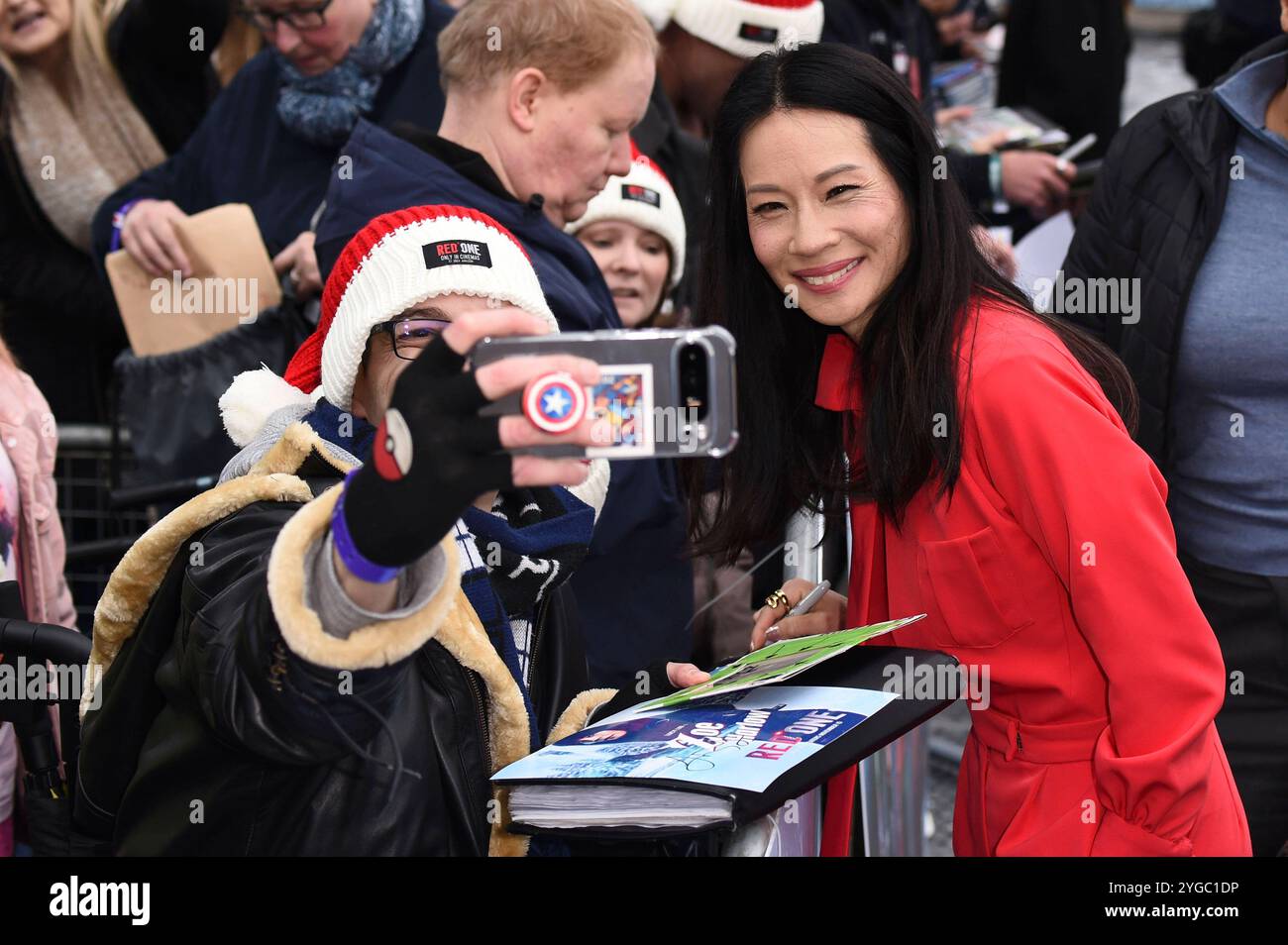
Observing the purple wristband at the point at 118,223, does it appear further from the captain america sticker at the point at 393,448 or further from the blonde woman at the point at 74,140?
the captain america sticker at the point at 393,448

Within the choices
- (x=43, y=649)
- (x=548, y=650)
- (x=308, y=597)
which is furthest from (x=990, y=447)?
(x=43, y=649)

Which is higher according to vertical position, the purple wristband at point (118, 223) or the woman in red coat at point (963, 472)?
the purple wristband at point (118, 223)

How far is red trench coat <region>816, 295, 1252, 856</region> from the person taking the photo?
226cm

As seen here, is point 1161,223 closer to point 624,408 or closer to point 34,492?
point 624,408

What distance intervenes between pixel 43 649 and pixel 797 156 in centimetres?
145

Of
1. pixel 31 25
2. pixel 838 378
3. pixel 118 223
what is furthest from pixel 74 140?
pixel 838 378

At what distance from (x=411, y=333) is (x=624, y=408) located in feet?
2.60

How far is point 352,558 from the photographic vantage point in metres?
1.66

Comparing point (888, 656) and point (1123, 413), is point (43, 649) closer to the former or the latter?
point (888, 656)

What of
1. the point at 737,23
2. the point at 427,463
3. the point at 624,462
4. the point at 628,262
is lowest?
the point at 624,462

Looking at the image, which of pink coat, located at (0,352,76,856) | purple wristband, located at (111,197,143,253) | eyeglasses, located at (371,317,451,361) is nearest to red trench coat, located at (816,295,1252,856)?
eyeglasses, located at (371,317,451,361)

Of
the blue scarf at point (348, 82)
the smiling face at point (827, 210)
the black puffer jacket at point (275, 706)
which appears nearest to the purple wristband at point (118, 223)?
the blue scarf at point (348, 82)

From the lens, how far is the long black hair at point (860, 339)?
2.46 meters

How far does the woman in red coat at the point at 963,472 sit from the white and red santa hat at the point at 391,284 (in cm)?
49
